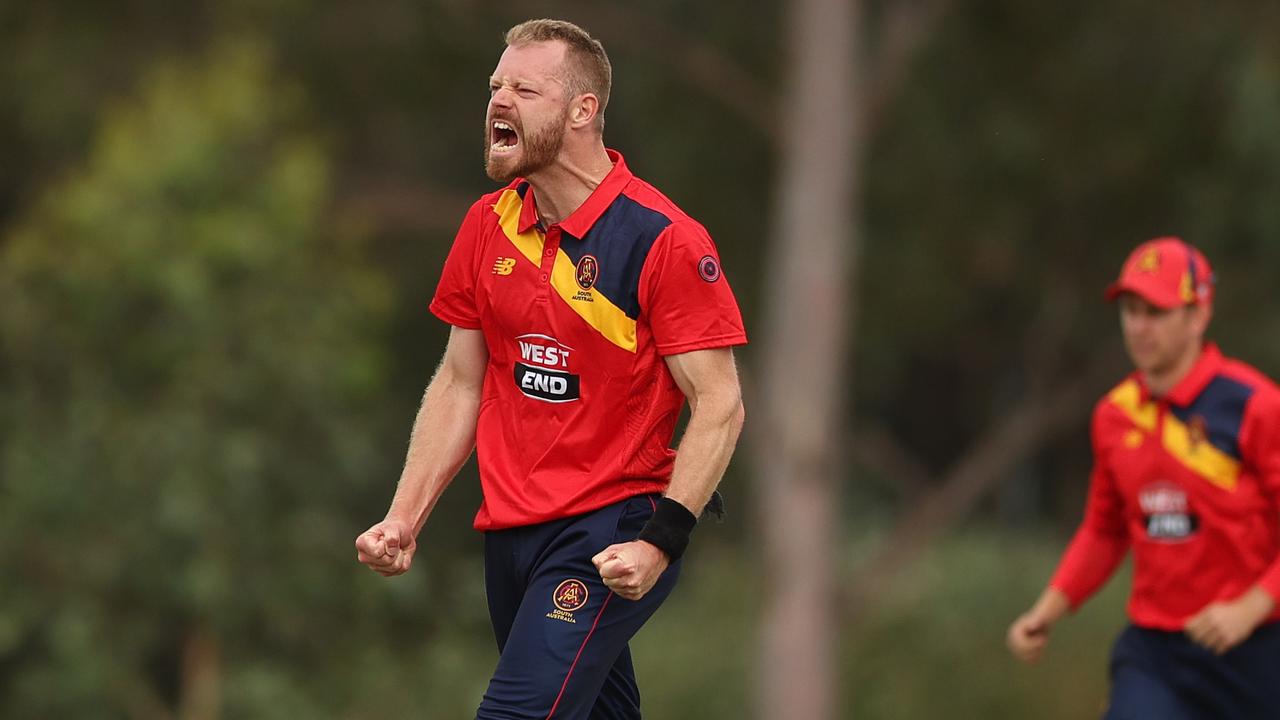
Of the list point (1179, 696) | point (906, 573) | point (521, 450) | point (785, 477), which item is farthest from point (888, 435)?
point (521, 450)

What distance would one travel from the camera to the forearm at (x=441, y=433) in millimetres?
5449

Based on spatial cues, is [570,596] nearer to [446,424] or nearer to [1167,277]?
[446,424]

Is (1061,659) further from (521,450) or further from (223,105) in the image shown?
(521,450)

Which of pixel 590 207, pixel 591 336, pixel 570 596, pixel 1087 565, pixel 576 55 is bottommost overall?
pixel 1087 565

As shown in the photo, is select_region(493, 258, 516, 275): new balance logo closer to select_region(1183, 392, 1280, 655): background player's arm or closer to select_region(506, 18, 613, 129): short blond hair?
select_region(506, 18, 613, 129): short blond hair

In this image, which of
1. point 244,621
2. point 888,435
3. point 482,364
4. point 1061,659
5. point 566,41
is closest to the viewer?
point 566,41

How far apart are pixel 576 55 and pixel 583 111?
138 millimetres

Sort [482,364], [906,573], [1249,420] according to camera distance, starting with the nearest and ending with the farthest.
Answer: [482,364]
[1249,420]
[906,573]

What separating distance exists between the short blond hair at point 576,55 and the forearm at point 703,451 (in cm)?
77

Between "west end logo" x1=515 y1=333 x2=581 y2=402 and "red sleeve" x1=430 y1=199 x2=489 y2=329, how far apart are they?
236 mm

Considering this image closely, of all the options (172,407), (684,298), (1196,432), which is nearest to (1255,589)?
(1196,432)

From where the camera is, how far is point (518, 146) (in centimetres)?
509

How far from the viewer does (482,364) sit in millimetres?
5512

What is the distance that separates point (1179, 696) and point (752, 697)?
1266 cm
